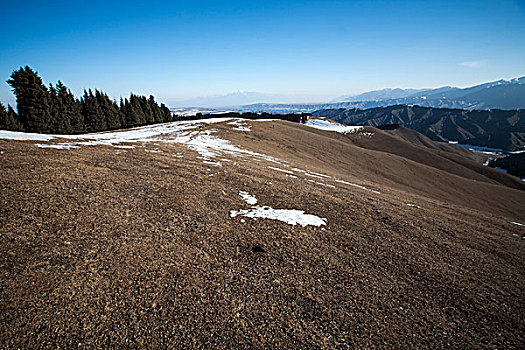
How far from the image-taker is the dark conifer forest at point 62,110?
146 feet

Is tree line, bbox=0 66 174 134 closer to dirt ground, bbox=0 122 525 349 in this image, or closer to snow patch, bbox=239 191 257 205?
dirt ground, bbox=0 122 525 349

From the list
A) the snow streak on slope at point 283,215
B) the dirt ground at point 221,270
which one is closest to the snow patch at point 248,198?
the dirt ground at point 221,270

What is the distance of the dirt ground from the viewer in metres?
6.44

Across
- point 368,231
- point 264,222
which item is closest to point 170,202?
point 264,222

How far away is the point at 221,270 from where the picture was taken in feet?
28.7

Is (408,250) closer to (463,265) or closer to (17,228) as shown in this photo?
(463,265)

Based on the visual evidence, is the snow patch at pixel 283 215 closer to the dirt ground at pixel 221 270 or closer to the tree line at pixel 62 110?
the dirt ground at pixel 221 270

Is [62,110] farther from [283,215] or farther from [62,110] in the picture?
[283,215]

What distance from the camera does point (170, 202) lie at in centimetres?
1298

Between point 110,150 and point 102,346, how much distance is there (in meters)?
20.5

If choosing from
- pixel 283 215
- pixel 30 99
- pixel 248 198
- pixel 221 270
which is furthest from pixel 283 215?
pixel 30 99

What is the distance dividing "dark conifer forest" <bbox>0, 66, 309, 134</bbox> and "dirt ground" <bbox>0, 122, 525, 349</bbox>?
44.9m

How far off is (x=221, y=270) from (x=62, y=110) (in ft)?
228

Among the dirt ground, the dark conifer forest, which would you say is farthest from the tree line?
the dirt ground
